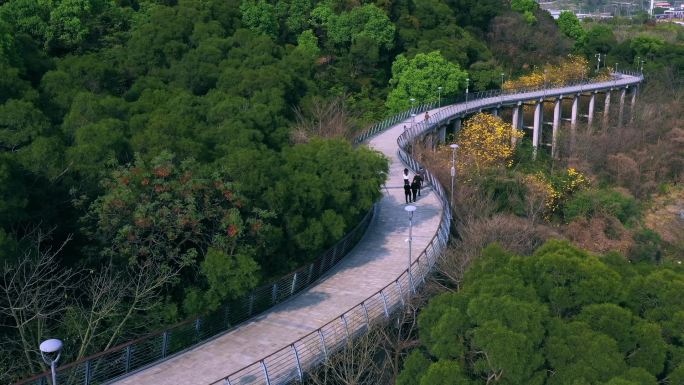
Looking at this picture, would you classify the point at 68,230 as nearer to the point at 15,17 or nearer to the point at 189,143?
the point at 189,143

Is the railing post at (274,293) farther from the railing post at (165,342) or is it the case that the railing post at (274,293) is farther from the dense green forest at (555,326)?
the dense green forest at (555,326)

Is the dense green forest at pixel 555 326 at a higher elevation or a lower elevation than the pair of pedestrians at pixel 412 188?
higher

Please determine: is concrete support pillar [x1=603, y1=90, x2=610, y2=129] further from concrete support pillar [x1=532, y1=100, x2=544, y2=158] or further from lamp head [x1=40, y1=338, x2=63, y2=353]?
lamp head [x1=40, y1=338, x2=63, y2=353]

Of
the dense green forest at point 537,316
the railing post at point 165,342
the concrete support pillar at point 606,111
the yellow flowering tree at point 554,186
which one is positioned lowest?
the concrete support pillar at point 606,111

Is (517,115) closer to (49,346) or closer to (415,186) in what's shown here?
(415,186)

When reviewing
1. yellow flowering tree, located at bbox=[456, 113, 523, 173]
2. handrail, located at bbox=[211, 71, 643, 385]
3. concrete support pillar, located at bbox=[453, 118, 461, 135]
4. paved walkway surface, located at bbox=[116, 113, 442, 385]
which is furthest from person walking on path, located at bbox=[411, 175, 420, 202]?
concrete support pillar, located at bbox=[453, 118, 461, 135]

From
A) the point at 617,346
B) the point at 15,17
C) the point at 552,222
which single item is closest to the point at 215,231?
the point at 617,346

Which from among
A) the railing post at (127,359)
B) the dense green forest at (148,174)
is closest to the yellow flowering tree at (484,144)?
Result: the dense green forest at (148,174)
